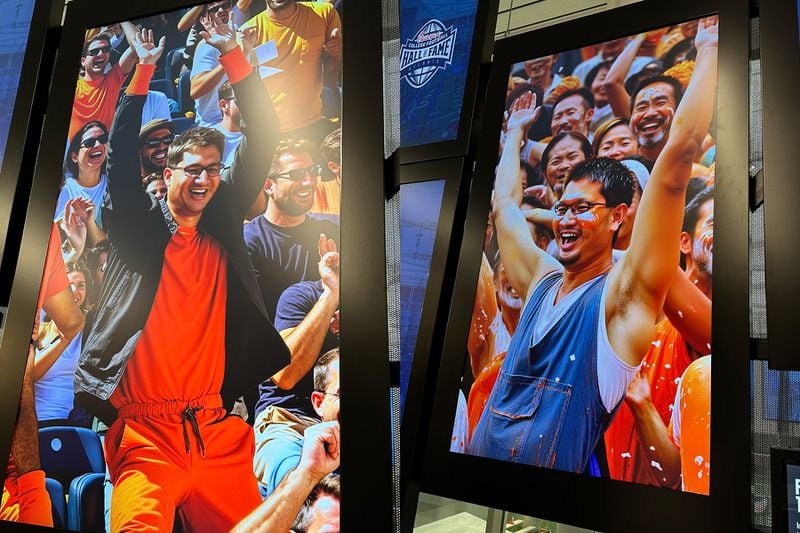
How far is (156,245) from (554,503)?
1.27 m

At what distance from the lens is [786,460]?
4.86 ft

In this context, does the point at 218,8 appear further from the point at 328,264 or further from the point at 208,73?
the point at 328,264

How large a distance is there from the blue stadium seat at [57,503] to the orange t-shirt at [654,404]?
1.26m

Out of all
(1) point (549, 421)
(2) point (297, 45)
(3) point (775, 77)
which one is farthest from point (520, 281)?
(2) point (297, 45)

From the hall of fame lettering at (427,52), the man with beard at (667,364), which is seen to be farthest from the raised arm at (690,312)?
the hall of fame lettering at (427,52)

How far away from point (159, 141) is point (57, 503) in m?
0.50

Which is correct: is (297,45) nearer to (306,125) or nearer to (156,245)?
(306,125)

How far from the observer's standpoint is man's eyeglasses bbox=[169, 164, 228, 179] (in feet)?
3.13

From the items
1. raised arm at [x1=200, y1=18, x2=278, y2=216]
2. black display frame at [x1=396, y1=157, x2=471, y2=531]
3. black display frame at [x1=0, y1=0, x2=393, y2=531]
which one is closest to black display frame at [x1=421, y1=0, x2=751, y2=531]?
black display frame at [x1=396, y1=157, x2=471, y2=531]

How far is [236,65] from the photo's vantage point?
98cm

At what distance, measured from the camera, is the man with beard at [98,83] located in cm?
108

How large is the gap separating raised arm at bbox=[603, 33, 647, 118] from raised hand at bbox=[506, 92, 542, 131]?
24cm

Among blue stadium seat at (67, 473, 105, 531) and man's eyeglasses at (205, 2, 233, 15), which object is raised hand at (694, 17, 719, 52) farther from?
blue stadium seat at (67, 473, 105, 531)

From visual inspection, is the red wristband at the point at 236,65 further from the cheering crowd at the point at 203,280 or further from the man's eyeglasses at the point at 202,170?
the man's eyeglasses at the point at 202,170
